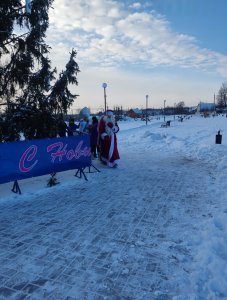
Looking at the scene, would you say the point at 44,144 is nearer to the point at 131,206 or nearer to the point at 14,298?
the point at 131,206

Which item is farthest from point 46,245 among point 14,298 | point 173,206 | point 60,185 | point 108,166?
point 108,166

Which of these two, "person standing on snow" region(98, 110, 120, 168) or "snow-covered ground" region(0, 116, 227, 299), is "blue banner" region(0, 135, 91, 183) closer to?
"snow-covered ground" region(0, 116, 227, 299)

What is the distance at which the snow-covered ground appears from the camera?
10.5 ft

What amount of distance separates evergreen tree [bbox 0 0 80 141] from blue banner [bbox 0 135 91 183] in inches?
22.2

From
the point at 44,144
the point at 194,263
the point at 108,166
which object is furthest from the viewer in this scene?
the point at 108,166

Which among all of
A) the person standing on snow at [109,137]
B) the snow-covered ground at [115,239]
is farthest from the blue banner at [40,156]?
the person standing on snow at [109,137]

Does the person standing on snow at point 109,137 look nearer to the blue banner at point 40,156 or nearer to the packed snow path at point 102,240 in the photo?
the blue banner at point 40,156

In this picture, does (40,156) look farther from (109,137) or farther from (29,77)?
(109,137)

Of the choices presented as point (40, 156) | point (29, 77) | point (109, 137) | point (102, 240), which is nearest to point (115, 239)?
point (102, 240)

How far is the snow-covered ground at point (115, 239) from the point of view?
3.21 metres

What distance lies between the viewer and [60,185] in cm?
761

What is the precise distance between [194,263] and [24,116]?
514cm

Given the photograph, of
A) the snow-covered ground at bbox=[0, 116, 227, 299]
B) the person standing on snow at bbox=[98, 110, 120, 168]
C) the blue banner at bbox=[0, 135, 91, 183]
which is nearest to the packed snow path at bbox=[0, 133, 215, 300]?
the snow-covered ground at bbox=[0, 116, 227, 299]

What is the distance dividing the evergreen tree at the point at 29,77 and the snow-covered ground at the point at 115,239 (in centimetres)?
169
